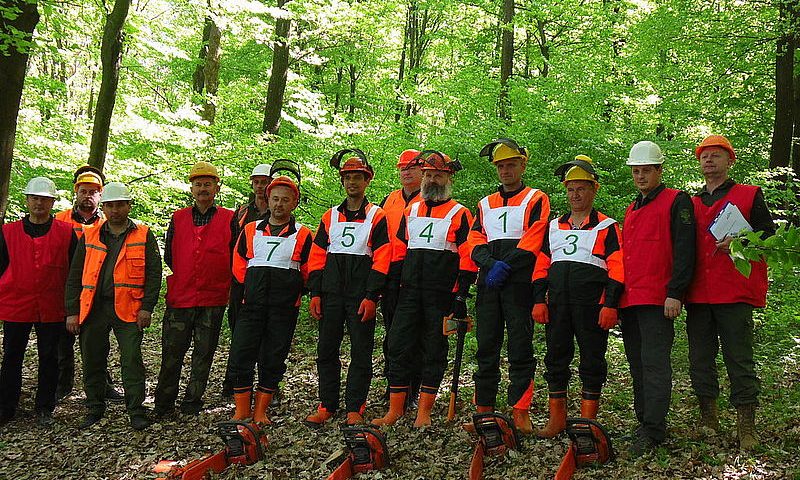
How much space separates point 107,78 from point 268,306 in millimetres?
5812

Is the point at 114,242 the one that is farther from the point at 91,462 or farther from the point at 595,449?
the point at 595,449

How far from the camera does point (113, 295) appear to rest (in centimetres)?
631

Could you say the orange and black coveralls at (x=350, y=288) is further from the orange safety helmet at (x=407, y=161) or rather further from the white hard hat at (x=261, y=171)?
the white hard hat at (x=261, y=171)

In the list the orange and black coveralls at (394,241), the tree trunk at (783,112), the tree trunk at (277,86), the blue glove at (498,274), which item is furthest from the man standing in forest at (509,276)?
the tree trunk at (277,86)

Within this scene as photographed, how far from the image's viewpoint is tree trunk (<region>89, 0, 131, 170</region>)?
9.57 m

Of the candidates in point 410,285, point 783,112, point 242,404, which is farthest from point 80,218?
point 783,112

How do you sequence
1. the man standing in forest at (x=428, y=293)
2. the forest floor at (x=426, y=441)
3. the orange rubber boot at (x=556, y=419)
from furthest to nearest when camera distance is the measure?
1. the man standing in forest at (x=428, y=293)
2. the orange rubber boot at (x=556, y=419)
3. the forest floor at (x=426, y=441)

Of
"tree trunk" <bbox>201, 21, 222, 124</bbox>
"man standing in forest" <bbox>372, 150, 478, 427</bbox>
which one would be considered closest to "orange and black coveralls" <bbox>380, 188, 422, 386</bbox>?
"man standing in forest" <bbox>372, 150, 478, 427</bbox>

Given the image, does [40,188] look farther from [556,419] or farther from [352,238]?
[556,419]

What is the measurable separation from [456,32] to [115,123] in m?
14.5

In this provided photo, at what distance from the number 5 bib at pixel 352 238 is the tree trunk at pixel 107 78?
566cm

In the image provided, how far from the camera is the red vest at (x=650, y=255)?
4.82m

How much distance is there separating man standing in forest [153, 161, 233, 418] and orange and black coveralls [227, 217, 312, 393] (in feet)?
2.00

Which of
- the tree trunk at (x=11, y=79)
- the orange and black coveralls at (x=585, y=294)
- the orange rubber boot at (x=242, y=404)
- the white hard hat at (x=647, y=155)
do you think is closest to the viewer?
the white hard hat at (x=647, y=155)
